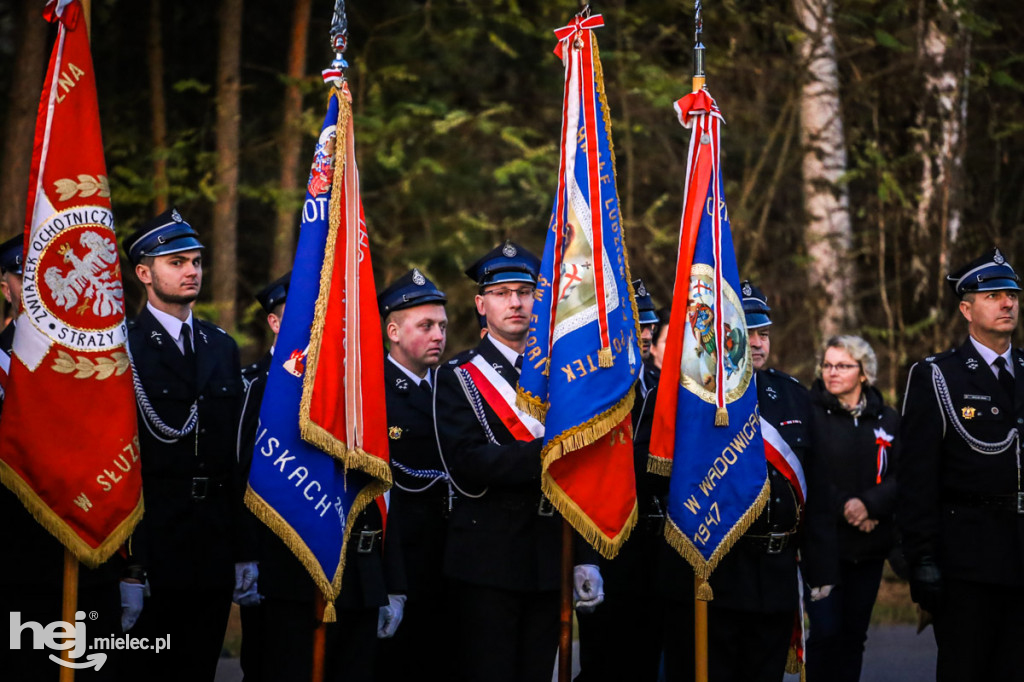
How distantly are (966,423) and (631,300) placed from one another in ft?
5.83

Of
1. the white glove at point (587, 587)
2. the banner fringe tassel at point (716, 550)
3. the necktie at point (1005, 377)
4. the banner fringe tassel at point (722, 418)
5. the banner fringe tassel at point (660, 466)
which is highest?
the necktie at point (1005, 377)

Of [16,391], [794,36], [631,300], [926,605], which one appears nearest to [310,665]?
[16,391]

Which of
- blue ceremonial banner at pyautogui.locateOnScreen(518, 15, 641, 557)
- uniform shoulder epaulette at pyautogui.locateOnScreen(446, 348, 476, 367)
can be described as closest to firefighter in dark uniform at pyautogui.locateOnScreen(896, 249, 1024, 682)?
blue ceremonial banner at pyautogui.locateOnScreen(518, 15, 641, 557)

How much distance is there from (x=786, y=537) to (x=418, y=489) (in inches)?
69.0

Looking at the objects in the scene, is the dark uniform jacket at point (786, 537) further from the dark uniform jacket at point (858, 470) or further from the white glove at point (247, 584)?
the white glove at point (247, 584)

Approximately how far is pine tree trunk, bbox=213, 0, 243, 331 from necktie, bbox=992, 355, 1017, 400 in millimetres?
8412

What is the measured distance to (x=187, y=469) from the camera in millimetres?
5473

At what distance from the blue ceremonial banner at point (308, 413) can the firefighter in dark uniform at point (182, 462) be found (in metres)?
0.63

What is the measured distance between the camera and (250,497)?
4895 millimetres

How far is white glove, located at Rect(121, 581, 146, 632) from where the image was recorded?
4.99m

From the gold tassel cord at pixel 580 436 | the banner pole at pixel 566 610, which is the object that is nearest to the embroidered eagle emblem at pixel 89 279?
the gold tassel cord at pixel 580 436

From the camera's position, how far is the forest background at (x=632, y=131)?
485 inches

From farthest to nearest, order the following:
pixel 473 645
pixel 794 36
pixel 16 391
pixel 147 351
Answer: pixel 794 36, pixel 147 351, pixel 473 645, pixel 16 391

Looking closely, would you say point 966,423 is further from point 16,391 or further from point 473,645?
point 16,391
